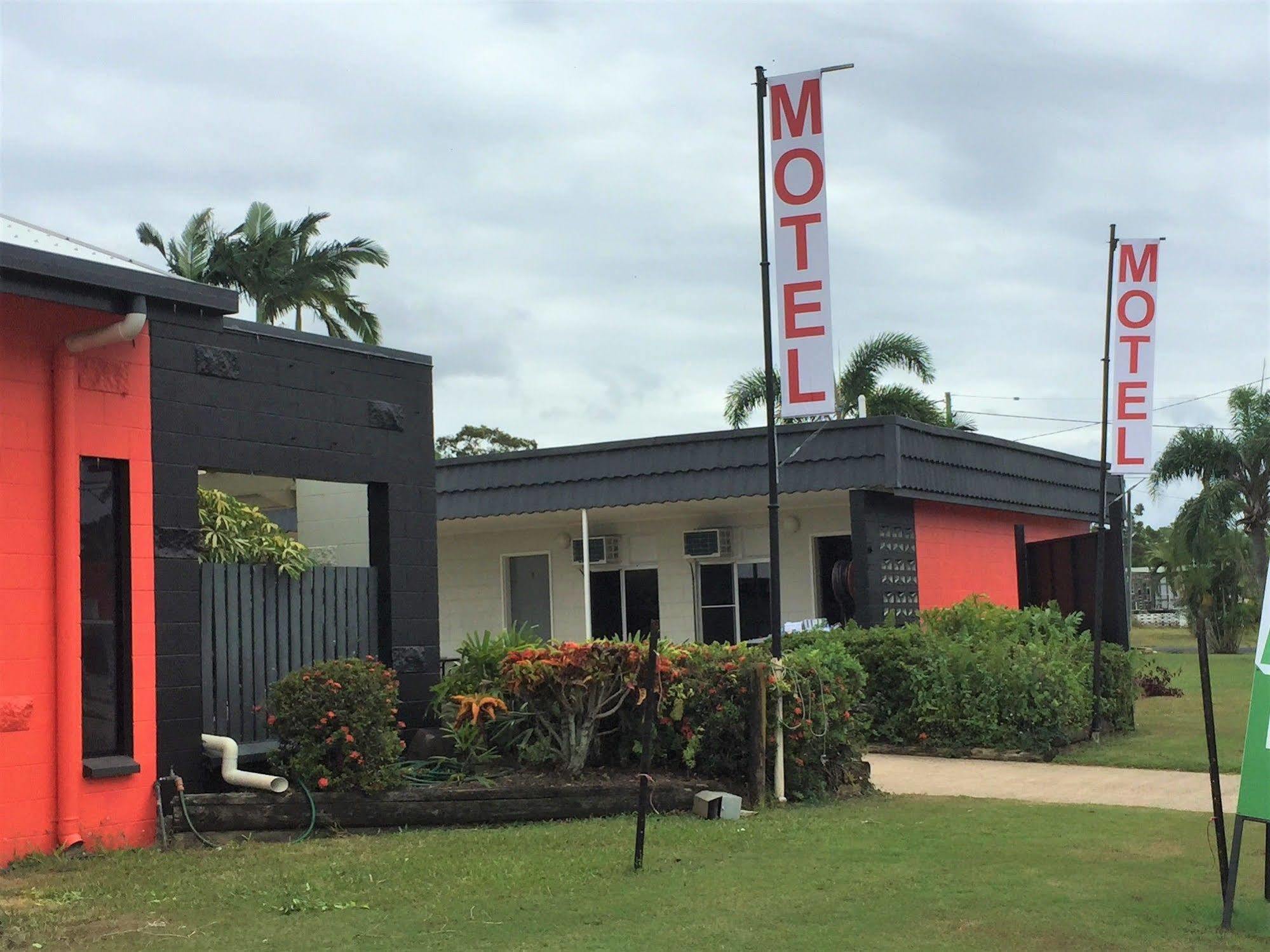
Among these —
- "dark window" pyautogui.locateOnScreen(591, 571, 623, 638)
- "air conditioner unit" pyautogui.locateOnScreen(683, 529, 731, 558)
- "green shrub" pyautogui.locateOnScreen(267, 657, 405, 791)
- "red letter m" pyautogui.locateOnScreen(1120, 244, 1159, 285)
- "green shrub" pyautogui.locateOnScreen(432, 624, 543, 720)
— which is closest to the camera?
"green shrub" pyautogui.locateOnScreen(267, 657, 405, 791)

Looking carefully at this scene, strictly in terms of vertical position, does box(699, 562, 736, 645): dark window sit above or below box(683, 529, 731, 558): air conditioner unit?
below

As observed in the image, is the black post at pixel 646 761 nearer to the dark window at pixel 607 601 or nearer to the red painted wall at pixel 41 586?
the red painted wall at pixel 41 586

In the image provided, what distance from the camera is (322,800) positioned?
30.8 feet

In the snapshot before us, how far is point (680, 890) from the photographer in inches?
290

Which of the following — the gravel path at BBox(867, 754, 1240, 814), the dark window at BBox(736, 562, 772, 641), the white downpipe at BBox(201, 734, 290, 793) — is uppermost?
the dark window at BBox(736, 562, 772, 641)

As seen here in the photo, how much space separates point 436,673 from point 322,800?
2.16m

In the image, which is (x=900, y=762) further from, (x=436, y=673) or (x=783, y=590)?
(x=783, y=590)

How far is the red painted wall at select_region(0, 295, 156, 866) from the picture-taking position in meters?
8.55

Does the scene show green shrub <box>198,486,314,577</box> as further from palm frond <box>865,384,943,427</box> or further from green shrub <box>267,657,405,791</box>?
palm frond <box>865,384,943,427</box>

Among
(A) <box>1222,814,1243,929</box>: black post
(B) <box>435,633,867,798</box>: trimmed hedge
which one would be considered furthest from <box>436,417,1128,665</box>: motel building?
(A) <box>1222,814,1243,929</box>: black post

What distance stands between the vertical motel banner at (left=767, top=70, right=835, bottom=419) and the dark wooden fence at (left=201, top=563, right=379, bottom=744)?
389 cm

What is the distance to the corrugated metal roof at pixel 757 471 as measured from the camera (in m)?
17.2

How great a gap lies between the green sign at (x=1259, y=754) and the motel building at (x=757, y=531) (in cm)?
883

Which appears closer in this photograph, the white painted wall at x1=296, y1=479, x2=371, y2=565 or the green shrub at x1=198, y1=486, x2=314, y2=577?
the green shrub at x1=198, y1=486, x2=314, y2=577
